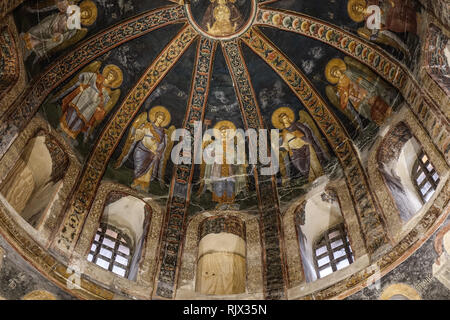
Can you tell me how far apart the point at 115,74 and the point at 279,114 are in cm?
436

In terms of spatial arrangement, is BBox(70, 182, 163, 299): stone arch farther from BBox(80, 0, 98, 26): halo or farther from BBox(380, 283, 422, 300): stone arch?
BBox(380, 283, 422, 300): stone arch

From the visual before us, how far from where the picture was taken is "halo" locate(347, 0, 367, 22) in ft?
46.0

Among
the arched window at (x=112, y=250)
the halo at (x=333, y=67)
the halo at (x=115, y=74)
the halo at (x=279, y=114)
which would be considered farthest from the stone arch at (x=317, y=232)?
the halo at (x=115, y=74)

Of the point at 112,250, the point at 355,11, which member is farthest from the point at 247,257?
the point at 355,11

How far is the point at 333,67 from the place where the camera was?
49.1 ft

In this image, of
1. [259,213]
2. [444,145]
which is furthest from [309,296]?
[444,145]

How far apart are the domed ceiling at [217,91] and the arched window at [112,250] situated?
2.20ft

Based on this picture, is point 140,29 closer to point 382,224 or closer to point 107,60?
point 107,60

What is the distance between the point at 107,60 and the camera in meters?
14.8

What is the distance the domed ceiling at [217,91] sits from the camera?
1334cm

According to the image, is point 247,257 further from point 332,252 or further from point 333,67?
point 333,67

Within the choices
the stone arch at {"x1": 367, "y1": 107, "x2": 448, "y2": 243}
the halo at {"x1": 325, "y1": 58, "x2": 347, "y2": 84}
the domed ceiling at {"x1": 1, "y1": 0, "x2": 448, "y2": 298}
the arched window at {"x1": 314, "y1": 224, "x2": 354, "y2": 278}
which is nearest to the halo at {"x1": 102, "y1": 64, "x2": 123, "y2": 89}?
the domed ceiling at {"x1": 1, "y1": 0, "x2": 448, "y2": 298}

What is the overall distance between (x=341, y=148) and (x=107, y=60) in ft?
20.3

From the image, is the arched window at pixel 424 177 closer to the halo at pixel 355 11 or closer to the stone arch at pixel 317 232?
the stone arch at pixel 317 232
